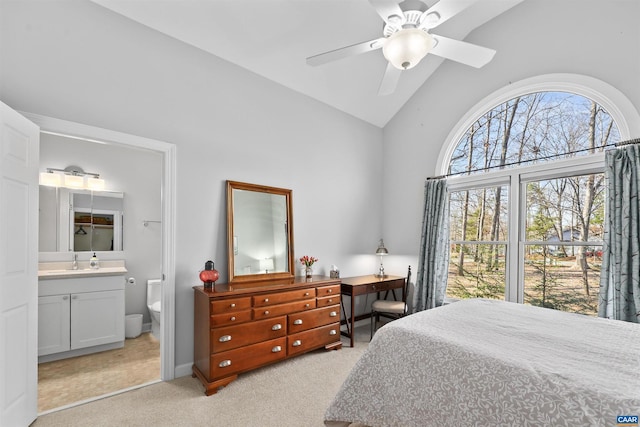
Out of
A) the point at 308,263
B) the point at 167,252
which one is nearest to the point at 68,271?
the point at 167,252

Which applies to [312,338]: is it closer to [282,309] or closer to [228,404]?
[282,309]

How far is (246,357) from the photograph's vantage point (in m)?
2.62

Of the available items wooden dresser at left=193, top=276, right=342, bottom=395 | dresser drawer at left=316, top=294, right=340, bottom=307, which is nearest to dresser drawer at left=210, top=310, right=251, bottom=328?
wooden dresser at left=193, top=276, right=342, bottom=395

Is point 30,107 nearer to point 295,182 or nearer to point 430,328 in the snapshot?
point 295,182

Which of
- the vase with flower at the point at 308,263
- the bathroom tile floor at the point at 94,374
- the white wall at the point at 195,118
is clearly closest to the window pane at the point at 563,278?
the white wall at the point at 195,118

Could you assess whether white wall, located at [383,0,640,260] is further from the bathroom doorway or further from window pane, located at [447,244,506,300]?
the bathroom doorway

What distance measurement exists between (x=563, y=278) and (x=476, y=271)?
33.5 inches

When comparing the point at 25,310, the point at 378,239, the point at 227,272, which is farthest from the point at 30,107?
the point at 378,239

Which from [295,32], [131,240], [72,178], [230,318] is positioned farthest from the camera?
[131,240]

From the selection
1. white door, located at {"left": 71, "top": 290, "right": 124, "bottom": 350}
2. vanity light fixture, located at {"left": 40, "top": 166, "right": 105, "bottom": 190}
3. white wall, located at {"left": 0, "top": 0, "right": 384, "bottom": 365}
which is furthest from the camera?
vanity light fixture, located at {"left": 40, "top": 166, "right": 105, "bottom": 190}

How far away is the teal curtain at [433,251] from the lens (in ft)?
12.1

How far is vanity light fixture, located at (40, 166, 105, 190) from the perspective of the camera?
133 inches

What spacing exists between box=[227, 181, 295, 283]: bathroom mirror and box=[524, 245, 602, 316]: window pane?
2597 millimetres

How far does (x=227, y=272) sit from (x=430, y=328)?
197 cm
